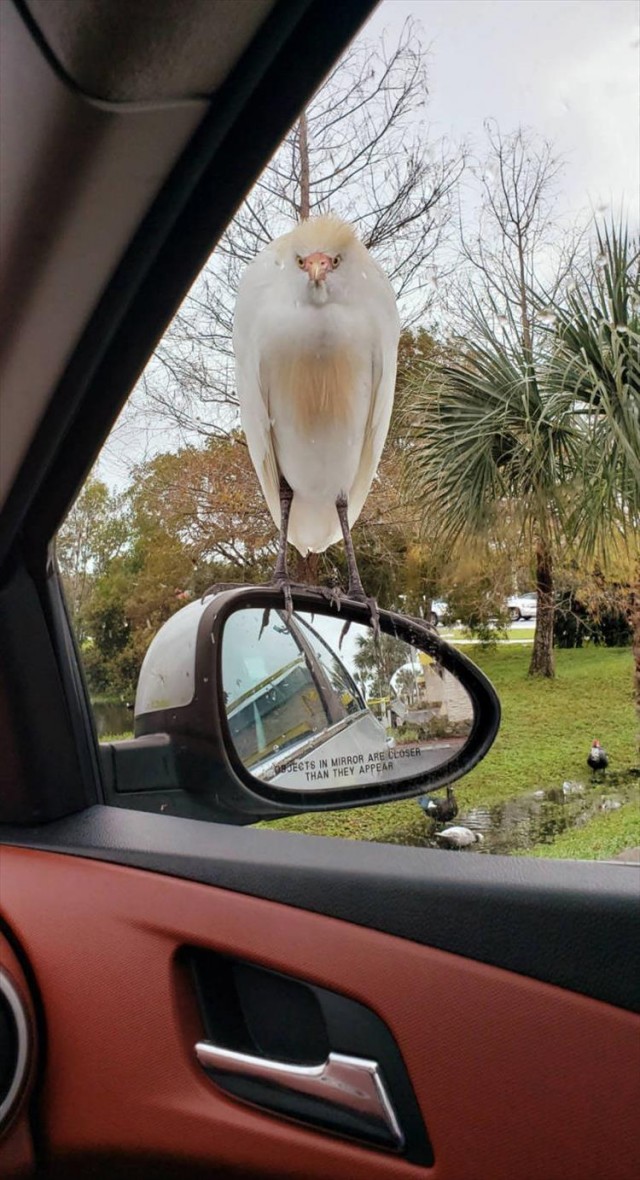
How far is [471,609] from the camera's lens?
1489mm

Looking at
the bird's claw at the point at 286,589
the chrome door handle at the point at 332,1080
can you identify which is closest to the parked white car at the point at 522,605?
the bird's claw at the point at 286,589

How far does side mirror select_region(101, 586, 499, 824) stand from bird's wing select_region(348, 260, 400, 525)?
0.20 m

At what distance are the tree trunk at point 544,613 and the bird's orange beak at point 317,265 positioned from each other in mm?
611

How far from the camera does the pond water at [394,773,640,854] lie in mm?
1383

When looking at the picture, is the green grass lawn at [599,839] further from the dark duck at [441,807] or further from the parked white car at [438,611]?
the parked white car at [438,611]

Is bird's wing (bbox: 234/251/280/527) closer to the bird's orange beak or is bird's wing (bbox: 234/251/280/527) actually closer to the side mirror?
the bird's orange beak

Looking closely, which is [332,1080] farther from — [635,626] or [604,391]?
[604,391]

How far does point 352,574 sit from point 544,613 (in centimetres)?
39

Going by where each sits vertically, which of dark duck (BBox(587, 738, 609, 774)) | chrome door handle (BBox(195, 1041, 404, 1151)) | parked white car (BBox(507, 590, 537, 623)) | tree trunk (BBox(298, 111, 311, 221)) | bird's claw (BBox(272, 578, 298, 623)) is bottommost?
chrome door handle (BBox(195, 1041, 404, 1151))

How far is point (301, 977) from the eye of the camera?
1.49 m

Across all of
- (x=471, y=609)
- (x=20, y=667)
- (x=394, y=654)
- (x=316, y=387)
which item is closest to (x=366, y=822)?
(x=394, y=654)

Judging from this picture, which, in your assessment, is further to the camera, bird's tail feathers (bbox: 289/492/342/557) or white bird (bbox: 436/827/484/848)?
bird's tail feathers (bbox: 289/492/342/557)

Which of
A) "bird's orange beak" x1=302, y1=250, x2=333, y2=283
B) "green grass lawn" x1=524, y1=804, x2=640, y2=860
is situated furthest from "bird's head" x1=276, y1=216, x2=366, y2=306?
"green grass lawn" x1=524, y1=804, x2=640, y2=860

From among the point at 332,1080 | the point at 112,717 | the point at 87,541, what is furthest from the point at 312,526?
the point at 332,1080
